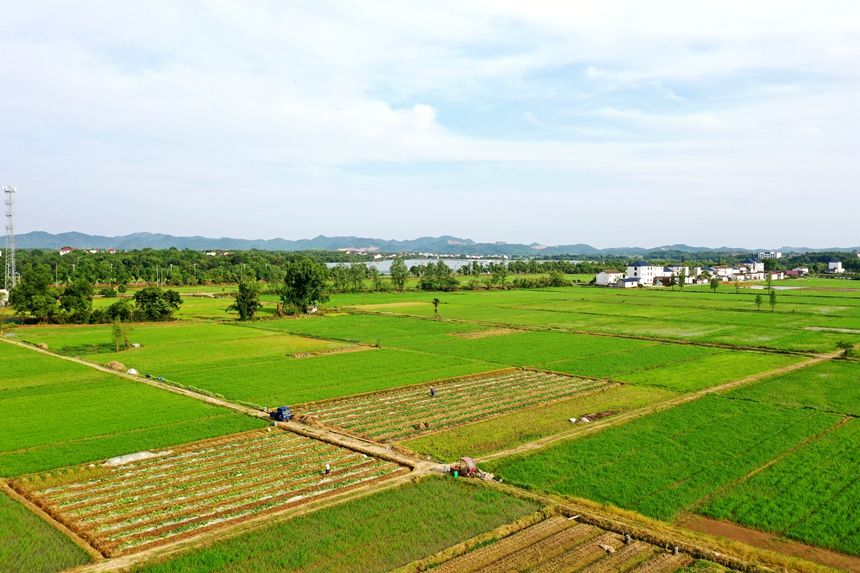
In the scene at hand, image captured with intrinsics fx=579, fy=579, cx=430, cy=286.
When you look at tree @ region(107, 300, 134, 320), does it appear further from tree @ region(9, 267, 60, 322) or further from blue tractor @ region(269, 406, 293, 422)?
blue tractor @ region(269, 406, 293, 422)

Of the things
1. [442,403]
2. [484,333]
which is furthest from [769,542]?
[484,333]

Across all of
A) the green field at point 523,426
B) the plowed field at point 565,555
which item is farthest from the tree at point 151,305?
the plowed field at point 565,555

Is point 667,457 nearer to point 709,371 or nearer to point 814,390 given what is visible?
point 814,390

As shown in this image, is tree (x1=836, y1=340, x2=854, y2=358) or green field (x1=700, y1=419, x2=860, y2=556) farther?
tree (x1=836, y1=340, x2=854, y2=358)

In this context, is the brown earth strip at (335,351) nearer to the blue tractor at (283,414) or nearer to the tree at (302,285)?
the blue tractor at (283,414)

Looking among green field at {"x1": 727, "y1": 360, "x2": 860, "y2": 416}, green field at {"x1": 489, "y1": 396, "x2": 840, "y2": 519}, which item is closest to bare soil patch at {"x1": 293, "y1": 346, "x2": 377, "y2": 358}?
green field at {"x1": 489, "y1": 396, "x2": 840, "y2": 519}

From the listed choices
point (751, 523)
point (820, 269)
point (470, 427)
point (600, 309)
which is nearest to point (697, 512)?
point (751, 523)
